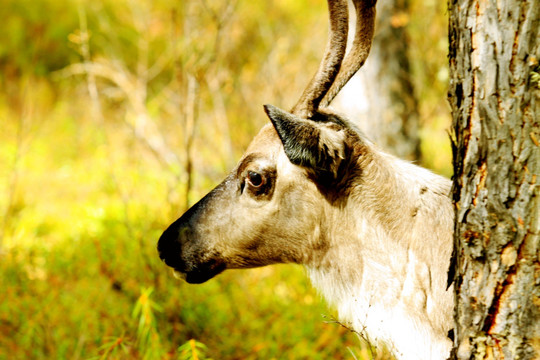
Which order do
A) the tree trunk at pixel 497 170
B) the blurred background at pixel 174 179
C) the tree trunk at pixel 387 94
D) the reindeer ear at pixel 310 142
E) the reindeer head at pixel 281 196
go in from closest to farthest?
the tree trunk at pixel 497 170 < the reindeer ear at pixel 310 142 < the reindeer head at pixel 281 196 < the blurred background at pixel 174 179 < the tree trunk at pixel 387 94

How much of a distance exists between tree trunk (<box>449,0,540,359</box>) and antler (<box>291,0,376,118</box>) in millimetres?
786

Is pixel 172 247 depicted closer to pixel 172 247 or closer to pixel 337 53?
pixel 172 247

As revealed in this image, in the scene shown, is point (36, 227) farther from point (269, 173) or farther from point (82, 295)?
point (269, 173)

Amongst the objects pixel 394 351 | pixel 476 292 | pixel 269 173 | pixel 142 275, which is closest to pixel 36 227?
pixel 142 275

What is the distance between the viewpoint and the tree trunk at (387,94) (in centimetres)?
567

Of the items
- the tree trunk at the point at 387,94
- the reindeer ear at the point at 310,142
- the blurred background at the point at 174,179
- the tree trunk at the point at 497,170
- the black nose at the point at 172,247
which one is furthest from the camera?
the tree trunk at the point at 387,94

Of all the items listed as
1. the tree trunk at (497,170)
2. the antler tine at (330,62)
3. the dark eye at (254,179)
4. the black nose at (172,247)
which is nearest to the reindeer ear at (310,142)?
the antler tine at (330,62)

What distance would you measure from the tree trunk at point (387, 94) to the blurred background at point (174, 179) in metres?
0.01

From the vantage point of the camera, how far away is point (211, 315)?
4371 millimetres

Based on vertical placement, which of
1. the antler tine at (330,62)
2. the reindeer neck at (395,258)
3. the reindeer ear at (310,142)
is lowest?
the reindeer neck at (395,258)

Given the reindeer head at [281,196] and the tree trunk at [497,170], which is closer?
the tree trunk at [497,170]

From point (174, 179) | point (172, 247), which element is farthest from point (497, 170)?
point (174, 179)

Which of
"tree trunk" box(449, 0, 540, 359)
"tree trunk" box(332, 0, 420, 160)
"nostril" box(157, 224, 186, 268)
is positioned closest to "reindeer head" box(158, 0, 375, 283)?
"nostril" box(157, 224, 186, 268)

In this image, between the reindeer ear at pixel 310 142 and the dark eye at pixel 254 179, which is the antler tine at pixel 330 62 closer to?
the reindeer ear at pixel 310 142
